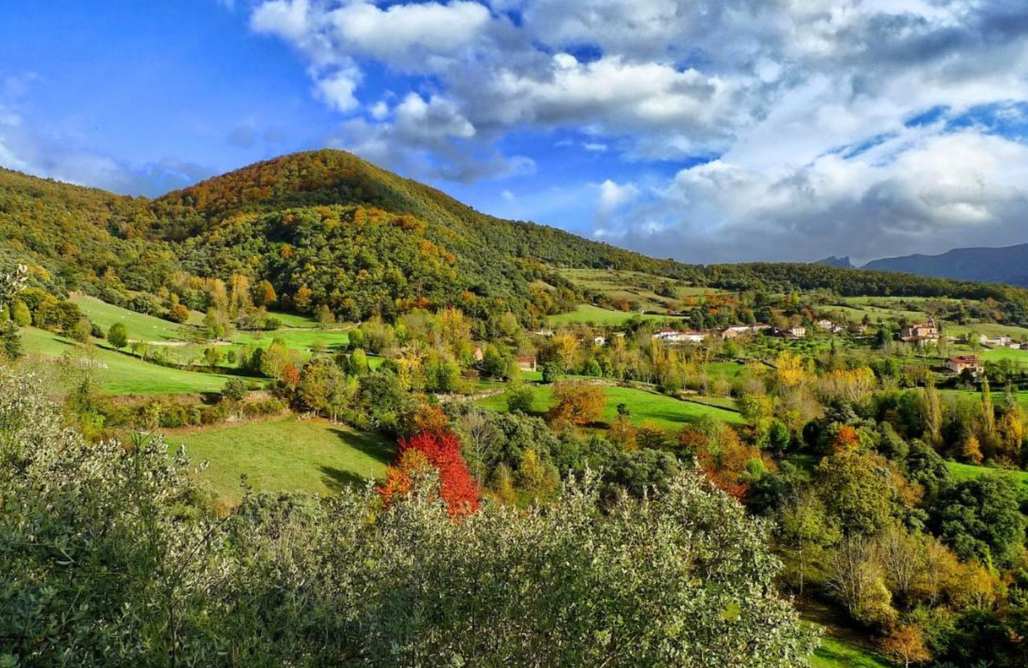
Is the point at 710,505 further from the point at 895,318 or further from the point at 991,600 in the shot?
the point at 895,318

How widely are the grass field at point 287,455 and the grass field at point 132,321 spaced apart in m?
39.6

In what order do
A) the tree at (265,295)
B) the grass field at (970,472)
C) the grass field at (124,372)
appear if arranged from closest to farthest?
the grass field at (124,372)
the grass field at (970,472)
the tree at (265,295)

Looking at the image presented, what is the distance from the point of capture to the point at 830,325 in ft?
523

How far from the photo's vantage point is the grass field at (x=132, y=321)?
81.2 meters

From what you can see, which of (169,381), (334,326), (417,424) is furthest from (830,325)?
(169,381)

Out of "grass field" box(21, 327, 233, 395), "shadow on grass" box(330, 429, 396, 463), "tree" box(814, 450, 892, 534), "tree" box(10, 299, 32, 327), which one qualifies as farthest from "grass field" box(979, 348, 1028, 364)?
"tree" box(10, 299, 32, 327)

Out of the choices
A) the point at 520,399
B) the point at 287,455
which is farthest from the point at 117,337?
the point at 520,399

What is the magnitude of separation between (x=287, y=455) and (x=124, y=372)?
22215 millimetres

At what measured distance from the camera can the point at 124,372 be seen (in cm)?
5638

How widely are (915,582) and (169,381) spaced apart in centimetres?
6537

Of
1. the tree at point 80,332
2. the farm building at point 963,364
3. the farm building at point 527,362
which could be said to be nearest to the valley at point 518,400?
the tree at point 80,332

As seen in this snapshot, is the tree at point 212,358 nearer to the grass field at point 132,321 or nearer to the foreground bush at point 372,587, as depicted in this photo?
the grass field at point 132,321

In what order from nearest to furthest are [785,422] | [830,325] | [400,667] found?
1. [400,667]
2. [785,422]
3. [830,325]

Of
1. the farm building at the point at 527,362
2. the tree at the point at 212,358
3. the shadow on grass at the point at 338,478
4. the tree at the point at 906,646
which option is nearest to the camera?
the tree at the point at 906,646
